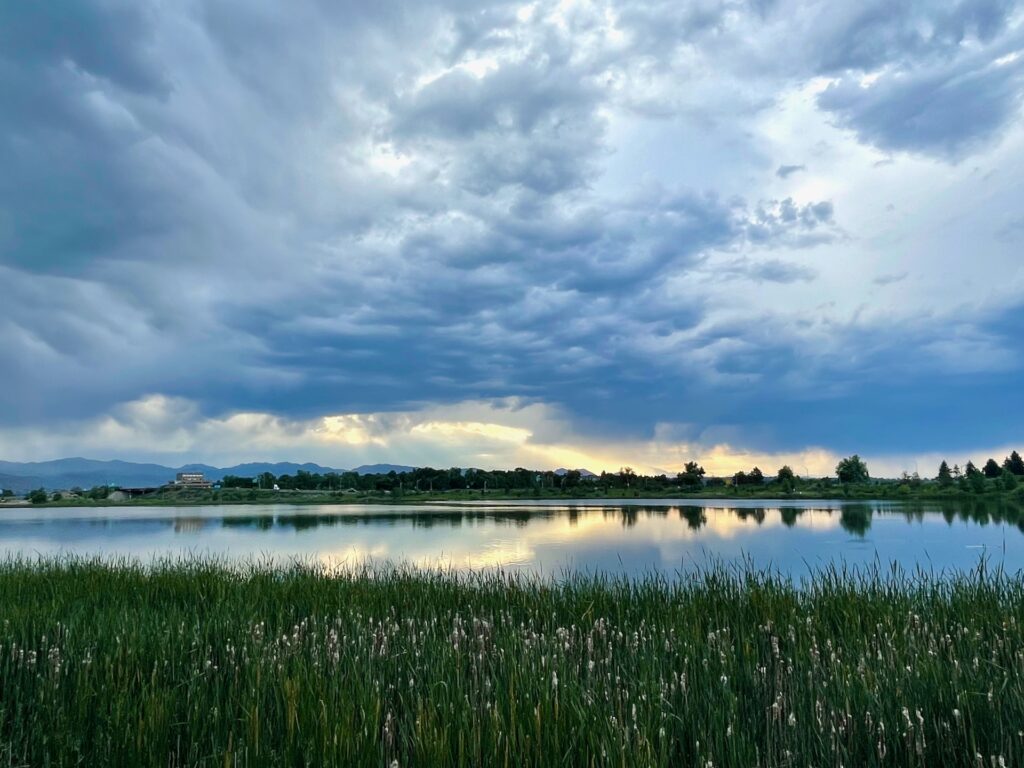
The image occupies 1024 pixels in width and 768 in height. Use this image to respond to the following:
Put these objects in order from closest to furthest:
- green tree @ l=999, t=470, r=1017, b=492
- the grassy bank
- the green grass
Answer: the green grass
green tree @ l=999, t=470, r=1017, b=492
the grassy bank

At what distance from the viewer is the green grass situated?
144 inches

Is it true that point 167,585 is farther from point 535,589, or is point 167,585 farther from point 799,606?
point 799,606

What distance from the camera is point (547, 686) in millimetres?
4039

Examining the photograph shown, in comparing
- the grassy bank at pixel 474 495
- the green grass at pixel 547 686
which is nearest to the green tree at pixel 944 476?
the grassy bank at pixel 474 495

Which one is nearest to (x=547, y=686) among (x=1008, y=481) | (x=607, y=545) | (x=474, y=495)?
(x=607, y=545)

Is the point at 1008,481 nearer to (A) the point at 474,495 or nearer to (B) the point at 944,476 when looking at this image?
(B) the point at 944,476

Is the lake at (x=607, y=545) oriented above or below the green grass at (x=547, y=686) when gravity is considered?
below

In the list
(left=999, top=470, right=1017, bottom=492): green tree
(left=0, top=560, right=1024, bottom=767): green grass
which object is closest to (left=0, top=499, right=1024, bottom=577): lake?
(left=0, top=560, right=1024, bottom=767): green grass

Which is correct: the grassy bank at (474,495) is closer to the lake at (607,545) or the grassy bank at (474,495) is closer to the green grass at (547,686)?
the lake at (607,545)

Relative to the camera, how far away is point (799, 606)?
789 centimetres

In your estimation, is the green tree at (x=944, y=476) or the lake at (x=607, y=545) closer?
the lake at (x=607, y=545)

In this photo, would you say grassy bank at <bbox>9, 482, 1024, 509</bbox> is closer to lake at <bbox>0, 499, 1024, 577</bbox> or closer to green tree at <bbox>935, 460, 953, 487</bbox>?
green tree at <bbox>935, 460, 953, 487</bbox>

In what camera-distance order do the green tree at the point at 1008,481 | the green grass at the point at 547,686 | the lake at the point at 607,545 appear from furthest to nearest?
the green tree at the point at 1008,481 → the lake at the point at 607,545 → the green grass at the point at 547,686

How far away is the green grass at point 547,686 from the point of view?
3.67 metres
